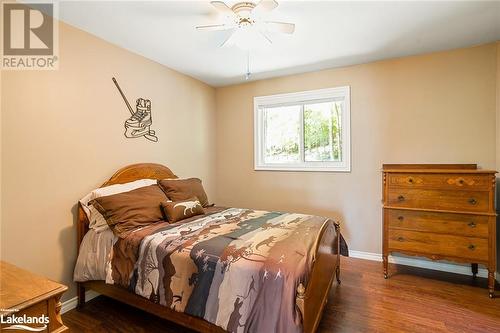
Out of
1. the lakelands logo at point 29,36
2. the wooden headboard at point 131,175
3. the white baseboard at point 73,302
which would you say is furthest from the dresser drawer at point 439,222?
the lakelands logo at point 29,36

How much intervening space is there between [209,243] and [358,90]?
2678mm

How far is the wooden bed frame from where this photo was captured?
56.6 inches

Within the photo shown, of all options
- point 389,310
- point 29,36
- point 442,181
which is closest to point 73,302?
point 29,36

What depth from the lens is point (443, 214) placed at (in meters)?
2.45

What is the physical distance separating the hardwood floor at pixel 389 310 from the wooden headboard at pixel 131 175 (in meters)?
0.69

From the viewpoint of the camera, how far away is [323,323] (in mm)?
1958

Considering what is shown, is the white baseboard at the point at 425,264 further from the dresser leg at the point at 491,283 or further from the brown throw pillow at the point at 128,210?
the brown throw pillow at the point at 128,210

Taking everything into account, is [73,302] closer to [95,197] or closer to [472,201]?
[95,197]

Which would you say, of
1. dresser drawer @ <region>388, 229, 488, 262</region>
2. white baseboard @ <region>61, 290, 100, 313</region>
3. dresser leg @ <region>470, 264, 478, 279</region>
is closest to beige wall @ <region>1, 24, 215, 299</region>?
white baseboard @ <region>61, 290, 100, 313</region>

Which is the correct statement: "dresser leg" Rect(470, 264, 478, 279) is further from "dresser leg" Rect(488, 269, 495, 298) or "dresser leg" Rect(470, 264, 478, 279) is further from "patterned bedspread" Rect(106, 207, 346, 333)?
"patterned bedspread" Rect(106, 207, 346, 333)

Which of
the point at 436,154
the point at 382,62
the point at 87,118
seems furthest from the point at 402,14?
the point at 87,118

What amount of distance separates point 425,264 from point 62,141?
3983mm

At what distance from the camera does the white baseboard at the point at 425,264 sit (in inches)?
109

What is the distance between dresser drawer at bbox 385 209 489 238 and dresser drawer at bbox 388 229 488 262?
48 millimetres
